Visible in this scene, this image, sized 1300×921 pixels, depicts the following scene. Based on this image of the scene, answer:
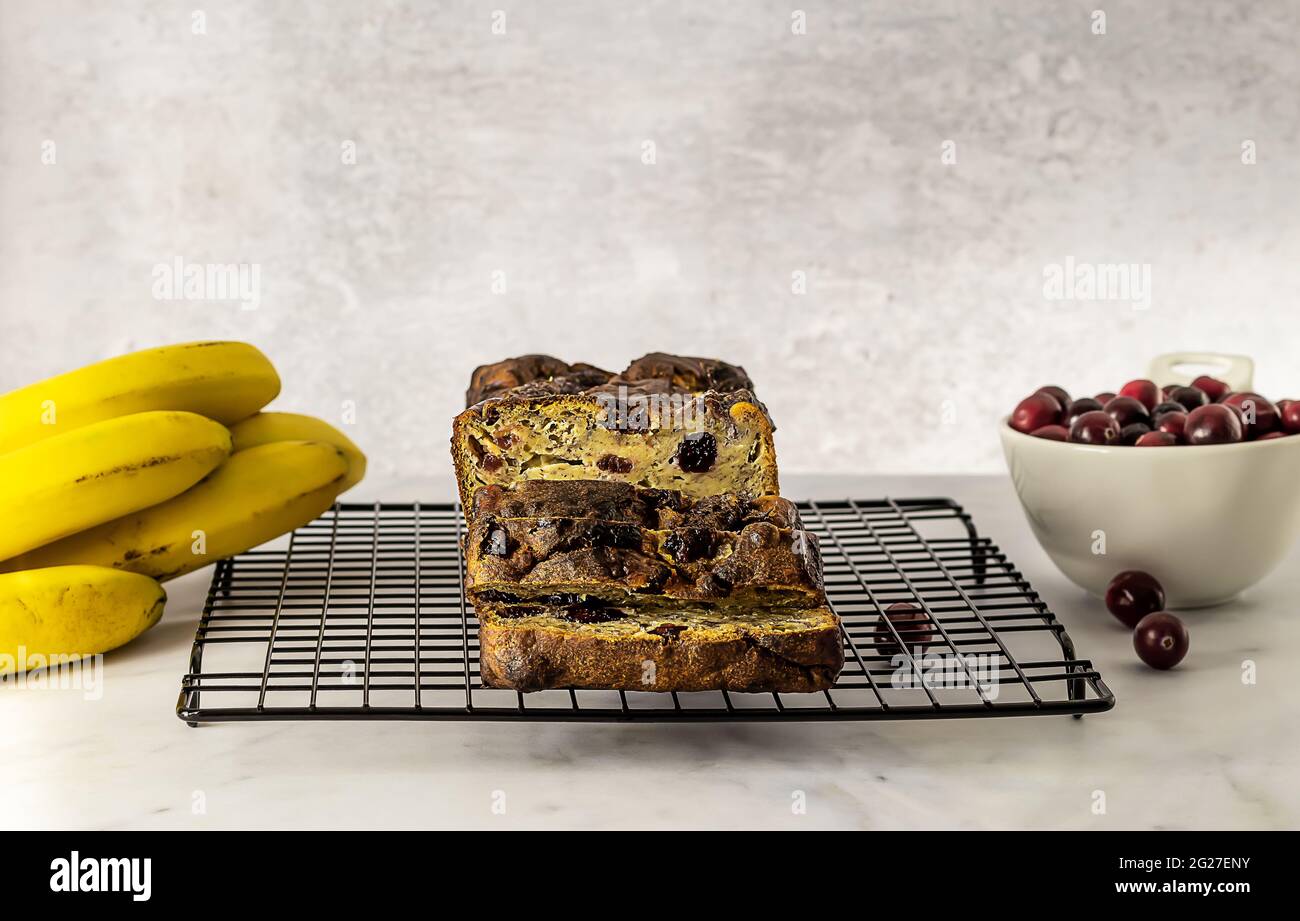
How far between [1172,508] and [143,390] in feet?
5.66

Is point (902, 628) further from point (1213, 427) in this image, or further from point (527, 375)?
point (527, 375)

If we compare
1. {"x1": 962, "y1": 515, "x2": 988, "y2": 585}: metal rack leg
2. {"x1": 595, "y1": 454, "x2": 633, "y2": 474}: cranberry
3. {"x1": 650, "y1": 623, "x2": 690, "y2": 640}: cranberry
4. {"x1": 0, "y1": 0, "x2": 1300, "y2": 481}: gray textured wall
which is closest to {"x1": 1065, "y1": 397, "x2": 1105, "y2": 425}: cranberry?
{"x1": 962, "y1": 515, "x2": 988, "y2": 585}: metal rack leg

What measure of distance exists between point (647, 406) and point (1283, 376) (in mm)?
3825

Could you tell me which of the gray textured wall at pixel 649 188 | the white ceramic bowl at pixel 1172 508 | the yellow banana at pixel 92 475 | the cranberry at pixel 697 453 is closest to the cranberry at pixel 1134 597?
the white ceramic bowl at pixel 1172 508

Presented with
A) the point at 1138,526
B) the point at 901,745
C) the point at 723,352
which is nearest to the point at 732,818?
the point at 901,745

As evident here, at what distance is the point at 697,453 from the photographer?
2217mm

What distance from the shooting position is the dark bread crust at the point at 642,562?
1752mm

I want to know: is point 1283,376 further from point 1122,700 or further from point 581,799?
point 581,799

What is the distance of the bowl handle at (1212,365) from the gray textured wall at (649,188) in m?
2.20

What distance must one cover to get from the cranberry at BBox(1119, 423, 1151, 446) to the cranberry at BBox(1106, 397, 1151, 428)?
0.09ft

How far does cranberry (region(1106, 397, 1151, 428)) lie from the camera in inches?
88.1

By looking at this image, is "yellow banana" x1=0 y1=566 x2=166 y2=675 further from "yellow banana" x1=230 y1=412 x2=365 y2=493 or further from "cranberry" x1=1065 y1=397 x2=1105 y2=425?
"cranberry" x1=1065 y1=397 x2=1105 y2=425

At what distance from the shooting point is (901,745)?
68.3 inches

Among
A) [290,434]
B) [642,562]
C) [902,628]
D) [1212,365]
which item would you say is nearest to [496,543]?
[642,562]
